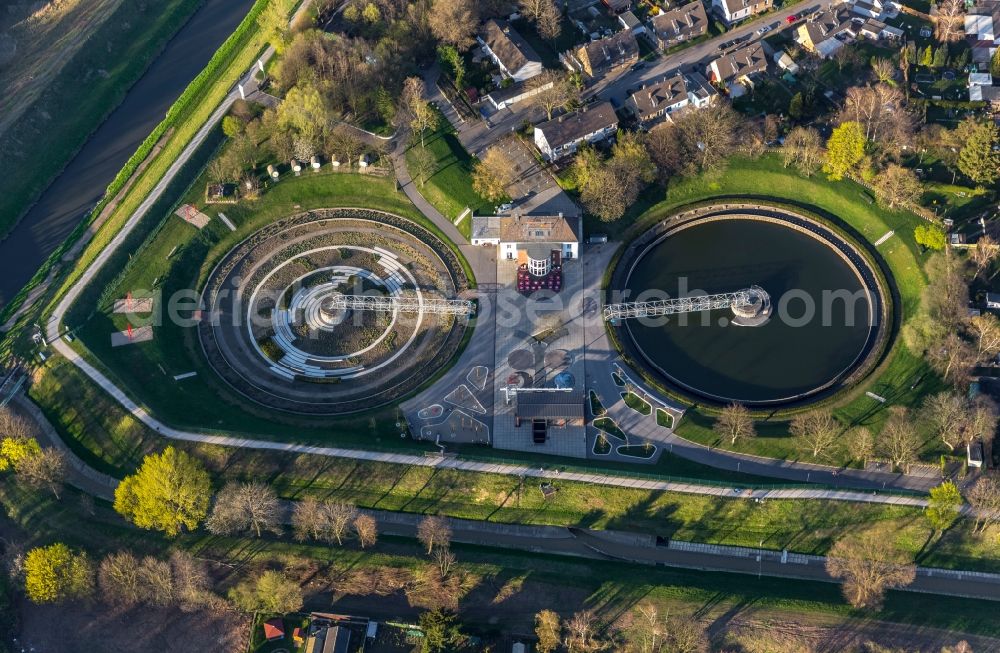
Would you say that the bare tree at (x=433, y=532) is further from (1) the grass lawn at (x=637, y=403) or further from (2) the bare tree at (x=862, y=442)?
(2) the bare tree at (x=862, y=442)

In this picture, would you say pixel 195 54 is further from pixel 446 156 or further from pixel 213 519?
pixel 213 519

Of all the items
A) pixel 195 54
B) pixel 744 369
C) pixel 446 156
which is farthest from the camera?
pixel 195 54

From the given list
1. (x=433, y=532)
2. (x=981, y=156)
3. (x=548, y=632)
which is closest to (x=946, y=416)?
(x=981, y=156)

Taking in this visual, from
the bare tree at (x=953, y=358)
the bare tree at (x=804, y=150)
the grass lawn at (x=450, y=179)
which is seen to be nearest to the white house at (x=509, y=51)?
the grass lawn at (x=450, y=179)

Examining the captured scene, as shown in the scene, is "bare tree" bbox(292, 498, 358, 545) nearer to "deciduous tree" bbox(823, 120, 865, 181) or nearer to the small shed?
the small shed

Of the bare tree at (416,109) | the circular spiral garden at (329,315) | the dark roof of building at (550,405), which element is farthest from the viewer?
the bare tree at (416,109)

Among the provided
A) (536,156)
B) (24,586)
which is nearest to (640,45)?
(536,156)

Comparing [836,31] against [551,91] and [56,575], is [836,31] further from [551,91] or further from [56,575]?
[56,575]
